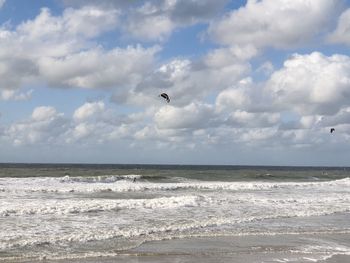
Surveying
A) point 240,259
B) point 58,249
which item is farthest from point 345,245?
point 58,249

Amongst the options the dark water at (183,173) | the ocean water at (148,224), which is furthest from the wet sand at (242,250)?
the dark water at (183,173)

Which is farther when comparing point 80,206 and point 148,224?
point 80,206

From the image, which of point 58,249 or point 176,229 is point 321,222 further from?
point 58,249

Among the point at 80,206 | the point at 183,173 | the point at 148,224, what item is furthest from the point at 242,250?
the point at 183,173

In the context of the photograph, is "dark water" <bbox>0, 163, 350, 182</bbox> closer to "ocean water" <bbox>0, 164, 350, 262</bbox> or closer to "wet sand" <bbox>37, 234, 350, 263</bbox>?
"ocean water" <bbox>0, 164, 350, 262</bbox>

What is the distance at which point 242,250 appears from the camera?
12.2 m

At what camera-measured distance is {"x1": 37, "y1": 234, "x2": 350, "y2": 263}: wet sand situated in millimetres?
11086

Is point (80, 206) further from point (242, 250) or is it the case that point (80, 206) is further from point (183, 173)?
point (183, 173)

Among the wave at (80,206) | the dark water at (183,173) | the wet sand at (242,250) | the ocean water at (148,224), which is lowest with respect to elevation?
the wet sand at (242,250)

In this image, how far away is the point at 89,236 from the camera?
523 inches

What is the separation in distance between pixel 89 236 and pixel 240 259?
4231 millimetres

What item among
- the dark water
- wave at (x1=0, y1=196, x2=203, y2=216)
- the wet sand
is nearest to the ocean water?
wave at (x1=0, y1=196, x2=203, y2=216)

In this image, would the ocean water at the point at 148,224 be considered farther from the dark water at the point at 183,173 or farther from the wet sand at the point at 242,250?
the dark water at the point at 183,173

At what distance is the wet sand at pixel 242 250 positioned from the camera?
11.1m
